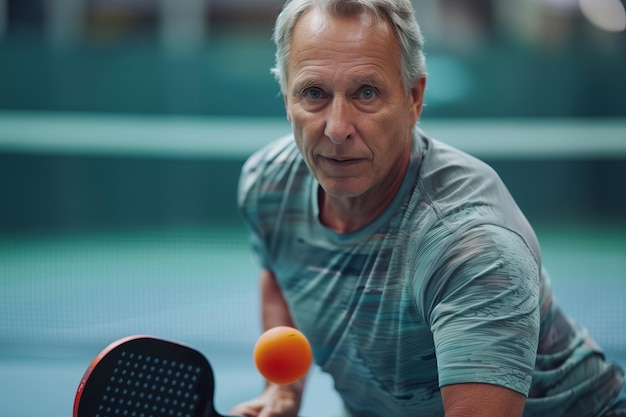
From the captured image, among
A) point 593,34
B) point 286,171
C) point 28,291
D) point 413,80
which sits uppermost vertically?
point 593,34

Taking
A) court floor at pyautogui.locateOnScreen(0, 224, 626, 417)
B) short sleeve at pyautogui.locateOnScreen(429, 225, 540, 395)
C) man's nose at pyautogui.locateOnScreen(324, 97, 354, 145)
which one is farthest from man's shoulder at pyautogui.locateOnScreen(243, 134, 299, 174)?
court floor at pyautogui.locateOnScreen(0, 224, 626, 417)

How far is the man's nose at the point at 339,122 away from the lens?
5.17ft

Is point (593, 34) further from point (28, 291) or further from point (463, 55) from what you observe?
point (28, 291)

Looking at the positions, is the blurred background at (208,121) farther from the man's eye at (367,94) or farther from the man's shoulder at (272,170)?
the man's eye at (367,94)

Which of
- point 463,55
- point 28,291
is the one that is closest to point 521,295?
point 28,291

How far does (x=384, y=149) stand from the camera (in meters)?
1.62

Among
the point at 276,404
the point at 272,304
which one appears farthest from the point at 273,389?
the point at 272,304

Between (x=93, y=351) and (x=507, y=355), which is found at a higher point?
(x=507, y=355)

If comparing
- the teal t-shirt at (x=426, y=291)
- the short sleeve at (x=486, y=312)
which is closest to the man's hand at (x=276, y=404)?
the teal t-shirt at (x=426, y=291)

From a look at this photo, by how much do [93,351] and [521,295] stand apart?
249 centimetres

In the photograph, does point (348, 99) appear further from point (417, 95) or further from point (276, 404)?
point (276, 404)

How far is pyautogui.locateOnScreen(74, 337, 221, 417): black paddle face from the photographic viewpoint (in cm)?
166

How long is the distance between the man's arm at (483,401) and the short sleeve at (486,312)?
1 centimetres

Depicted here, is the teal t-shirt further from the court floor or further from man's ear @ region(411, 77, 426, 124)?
the court floor
